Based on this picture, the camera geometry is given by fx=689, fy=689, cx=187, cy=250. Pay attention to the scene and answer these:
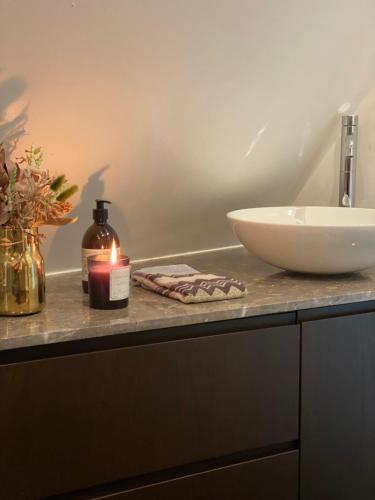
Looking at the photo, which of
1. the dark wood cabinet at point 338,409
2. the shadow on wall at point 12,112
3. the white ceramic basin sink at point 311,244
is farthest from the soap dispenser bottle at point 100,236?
the dark wood cabinet at point 338,409

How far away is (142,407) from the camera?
4.13ft

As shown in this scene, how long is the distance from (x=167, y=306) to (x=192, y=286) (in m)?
0.07

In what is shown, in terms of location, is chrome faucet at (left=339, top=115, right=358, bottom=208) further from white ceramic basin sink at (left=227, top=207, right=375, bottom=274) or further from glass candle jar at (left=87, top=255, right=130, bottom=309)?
glass candle jar at (left=87, top=255, right=130, bottom=309)

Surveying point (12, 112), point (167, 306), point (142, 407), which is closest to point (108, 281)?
point (167, 306)

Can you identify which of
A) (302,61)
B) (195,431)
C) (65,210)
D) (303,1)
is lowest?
(195,431)

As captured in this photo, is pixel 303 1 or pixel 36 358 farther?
pixel 303 1

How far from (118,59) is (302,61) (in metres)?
0.54

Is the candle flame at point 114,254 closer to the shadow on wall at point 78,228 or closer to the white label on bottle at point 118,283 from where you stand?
the white label on bottle at point 118,283

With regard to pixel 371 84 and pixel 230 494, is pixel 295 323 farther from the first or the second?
pixel 371 84

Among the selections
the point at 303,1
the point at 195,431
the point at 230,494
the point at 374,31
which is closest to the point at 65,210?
the point at 195,431

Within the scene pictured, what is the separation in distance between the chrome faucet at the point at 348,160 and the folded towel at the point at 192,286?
63cm

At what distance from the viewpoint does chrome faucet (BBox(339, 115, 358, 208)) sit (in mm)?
1903

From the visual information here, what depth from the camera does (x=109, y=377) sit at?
122cm

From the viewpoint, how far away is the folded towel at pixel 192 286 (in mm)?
1377
